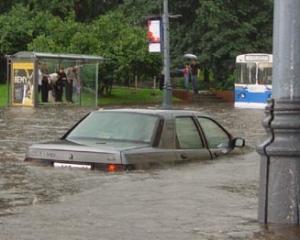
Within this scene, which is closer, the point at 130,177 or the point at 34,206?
the point at 34,206

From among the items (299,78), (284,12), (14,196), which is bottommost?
(14,196)

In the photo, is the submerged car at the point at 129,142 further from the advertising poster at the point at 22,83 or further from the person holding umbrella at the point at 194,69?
the person holding umbrella at the point at 194,69

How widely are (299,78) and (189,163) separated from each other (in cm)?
574

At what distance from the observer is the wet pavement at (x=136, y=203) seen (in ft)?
25.1

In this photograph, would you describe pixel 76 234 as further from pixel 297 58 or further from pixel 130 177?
pixel 130 177

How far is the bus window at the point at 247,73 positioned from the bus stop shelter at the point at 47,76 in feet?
29.9

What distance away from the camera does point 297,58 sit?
24.5 ft

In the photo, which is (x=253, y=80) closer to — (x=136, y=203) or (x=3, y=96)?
(x=3, y=96)

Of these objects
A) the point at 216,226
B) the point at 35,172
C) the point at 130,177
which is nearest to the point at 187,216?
the point at 216,226

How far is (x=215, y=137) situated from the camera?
14.5 metres

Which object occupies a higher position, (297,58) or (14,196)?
(297,58)

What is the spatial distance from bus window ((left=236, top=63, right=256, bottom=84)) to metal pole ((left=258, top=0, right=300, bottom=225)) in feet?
119

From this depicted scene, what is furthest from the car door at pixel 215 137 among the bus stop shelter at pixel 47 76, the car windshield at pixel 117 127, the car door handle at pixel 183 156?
the bus stop shelter at pixel 47 76

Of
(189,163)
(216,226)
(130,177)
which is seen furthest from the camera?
(189,163)
